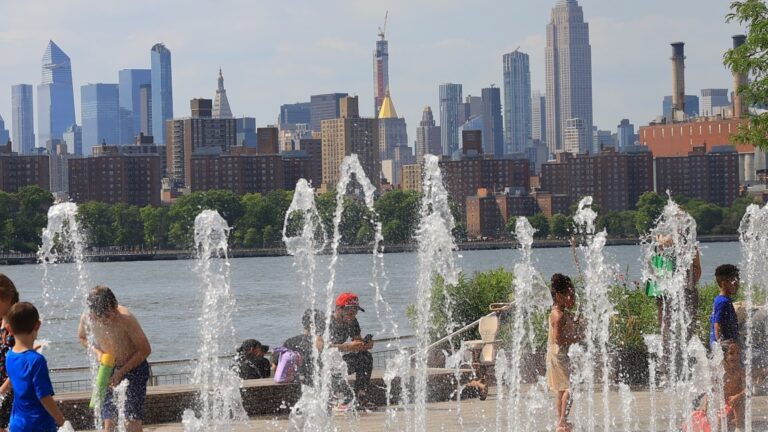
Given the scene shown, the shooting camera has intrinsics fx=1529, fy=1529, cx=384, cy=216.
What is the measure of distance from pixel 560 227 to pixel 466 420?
151956 millimetres

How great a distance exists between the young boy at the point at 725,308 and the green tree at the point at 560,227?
149235 mm

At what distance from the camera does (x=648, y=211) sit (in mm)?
172625

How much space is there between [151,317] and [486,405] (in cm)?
4542

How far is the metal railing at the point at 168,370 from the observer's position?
53.7 feet

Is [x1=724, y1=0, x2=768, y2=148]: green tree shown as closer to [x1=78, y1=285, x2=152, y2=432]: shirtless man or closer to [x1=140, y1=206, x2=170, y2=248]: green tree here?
[x1=78, y1=285, x2=152, y2=432]: shirtless man

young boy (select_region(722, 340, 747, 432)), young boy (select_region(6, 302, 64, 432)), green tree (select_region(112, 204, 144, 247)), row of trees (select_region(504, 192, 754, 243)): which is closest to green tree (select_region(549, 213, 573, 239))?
row of trees (select_region(504, 192, 754, 243))

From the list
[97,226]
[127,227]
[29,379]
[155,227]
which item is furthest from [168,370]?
[127,227]

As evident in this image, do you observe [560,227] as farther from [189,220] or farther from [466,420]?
[466,420]

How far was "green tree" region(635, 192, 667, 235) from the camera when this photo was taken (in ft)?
526

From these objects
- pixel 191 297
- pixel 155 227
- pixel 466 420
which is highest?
pixel 155 227

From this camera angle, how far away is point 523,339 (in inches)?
607

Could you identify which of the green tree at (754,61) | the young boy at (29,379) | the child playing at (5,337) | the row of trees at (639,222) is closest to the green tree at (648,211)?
the row of trees at (639,222)

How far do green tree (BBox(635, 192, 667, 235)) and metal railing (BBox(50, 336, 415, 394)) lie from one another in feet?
419

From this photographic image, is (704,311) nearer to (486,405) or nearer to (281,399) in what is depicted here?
(486,405)
